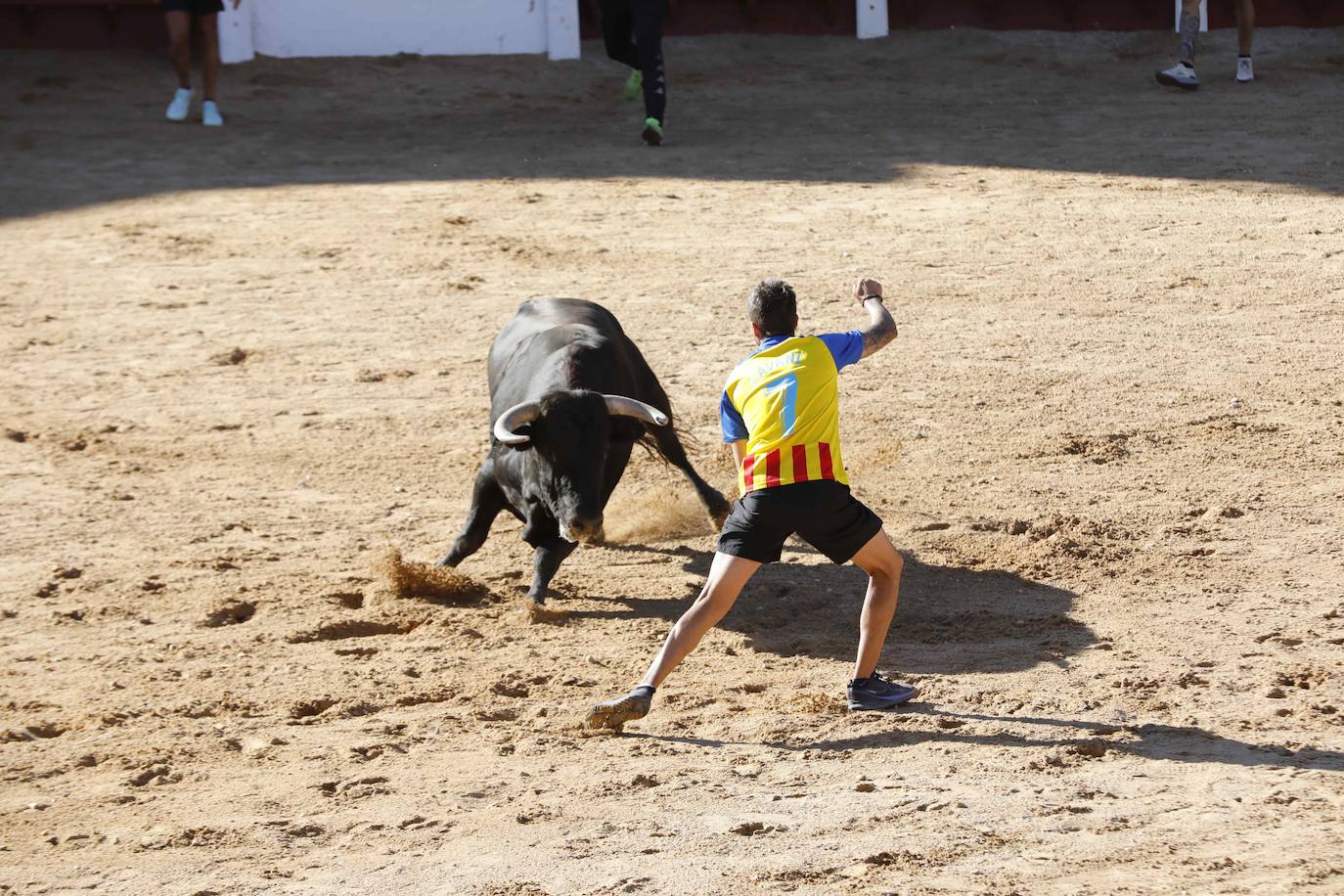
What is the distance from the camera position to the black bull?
5934 mm

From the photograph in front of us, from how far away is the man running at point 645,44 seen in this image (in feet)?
42.0

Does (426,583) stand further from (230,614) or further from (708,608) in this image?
(708,608)

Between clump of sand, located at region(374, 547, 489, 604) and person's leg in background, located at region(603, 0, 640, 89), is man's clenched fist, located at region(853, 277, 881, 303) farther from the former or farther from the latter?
person's leg in background, located at region(603, 0, 640, 89)

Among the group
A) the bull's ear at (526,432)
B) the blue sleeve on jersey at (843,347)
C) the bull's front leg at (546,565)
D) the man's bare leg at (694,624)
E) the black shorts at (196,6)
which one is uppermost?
the black shorts at (196,6)

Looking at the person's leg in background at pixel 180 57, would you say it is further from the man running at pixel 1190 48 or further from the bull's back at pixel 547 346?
the man running at pixel 1190 48

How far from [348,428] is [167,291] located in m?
2.76

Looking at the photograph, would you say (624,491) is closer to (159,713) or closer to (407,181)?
(159,713)

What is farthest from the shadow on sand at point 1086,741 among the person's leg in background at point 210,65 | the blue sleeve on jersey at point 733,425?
the person's leg in background at point 210,65

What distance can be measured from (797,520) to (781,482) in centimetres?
12

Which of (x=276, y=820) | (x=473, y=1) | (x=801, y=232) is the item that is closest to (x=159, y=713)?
(x=276, y=820)

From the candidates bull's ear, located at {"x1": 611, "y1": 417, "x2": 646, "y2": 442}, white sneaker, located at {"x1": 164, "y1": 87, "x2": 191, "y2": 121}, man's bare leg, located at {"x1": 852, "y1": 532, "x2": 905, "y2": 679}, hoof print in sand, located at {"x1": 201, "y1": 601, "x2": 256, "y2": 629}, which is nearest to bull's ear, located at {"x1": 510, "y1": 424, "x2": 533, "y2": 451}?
bull's ear, located at {"x1": 611, "y1": 417, "x2": 646, "y2": 442}

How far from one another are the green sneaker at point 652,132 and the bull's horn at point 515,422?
7547 mm

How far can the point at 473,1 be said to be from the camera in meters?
16.0

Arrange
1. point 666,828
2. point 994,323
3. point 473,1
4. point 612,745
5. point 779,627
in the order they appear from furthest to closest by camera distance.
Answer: point 473,1 < point 994,323 < point 779,627 < point 612,745 < point 666,828
